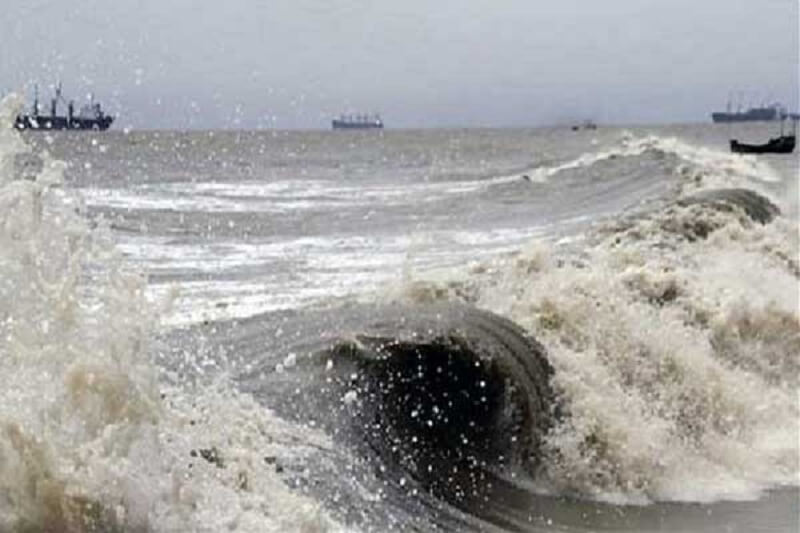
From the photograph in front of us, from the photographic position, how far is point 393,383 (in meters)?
8.47

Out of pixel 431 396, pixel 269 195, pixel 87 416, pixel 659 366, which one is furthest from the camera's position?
pixel 269 195

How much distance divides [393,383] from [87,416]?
3.66 meters

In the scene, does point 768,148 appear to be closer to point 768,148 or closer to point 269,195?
point 768,148

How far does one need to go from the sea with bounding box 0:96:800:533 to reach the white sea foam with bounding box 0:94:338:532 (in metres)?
0.01

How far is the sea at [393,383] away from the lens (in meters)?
5.09

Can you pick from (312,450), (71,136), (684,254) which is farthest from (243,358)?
(71,136)

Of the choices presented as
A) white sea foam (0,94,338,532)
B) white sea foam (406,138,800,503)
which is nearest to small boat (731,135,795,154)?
white sea foam (406,138,800,503)

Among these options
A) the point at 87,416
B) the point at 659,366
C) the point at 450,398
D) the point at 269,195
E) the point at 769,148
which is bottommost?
the point at 269,195

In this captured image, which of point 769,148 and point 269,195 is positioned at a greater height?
point 769,148

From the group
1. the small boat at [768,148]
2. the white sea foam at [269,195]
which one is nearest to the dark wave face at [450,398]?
the white sea foam at [269,195]

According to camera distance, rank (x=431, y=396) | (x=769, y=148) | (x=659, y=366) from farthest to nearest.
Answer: (x=769, y=148) < (x=659, y=366) < (x=431, y=396)

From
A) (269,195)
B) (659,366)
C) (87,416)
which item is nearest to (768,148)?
(269,195)

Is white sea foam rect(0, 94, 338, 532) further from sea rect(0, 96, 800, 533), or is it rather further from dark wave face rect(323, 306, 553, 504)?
dark wave face rect(323, 306, 553, 504)

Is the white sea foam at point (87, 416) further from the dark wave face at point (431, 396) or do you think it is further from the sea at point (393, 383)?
the dark wave face at point (431, 396)
